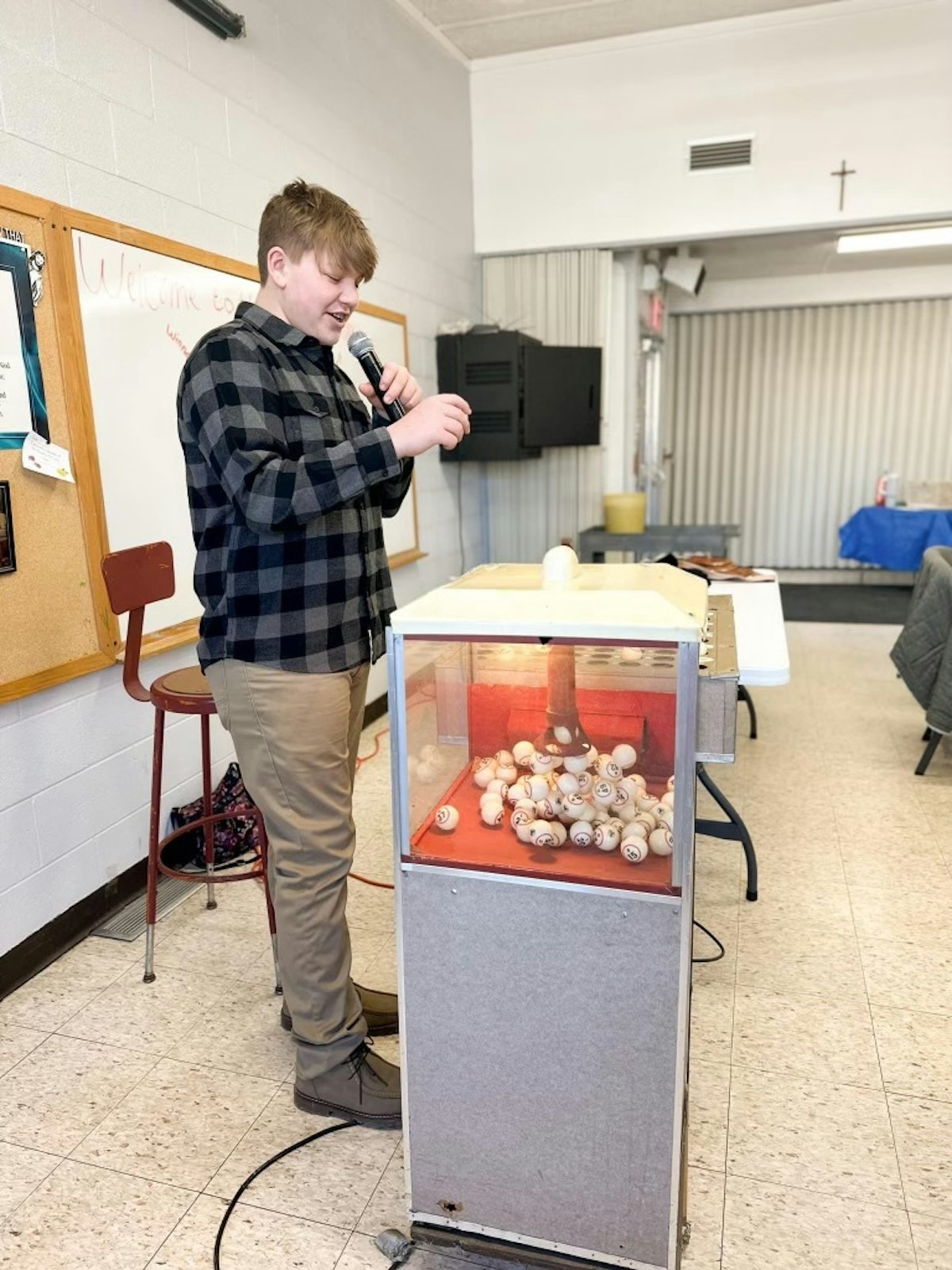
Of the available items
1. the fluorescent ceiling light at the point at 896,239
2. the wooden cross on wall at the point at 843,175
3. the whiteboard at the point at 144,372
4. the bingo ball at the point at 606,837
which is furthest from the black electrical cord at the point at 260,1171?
the fluorescent ceiling light at the point at 896,239

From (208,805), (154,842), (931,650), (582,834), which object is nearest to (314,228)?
(582,834)

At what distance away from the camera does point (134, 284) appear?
2.26 meters

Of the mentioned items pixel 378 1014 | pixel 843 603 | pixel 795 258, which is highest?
pixel 795 258

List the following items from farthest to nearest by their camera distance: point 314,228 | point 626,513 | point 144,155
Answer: point 626,513, point 144,155, point 314,228

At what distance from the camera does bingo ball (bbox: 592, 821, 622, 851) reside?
1182mm

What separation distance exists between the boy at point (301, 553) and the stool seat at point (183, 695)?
43 cm

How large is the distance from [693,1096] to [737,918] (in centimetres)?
68

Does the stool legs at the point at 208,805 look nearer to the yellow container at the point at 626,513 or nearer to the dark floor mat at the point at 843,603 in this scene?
the yellow container at the point at 626,513

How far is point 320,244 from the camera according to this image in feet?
4.47

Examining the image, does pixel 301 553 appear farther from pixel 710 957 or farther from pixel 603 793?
pixel 710 957

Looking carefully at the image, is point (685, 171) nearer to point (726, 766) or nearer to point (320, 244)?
point (726, 766)

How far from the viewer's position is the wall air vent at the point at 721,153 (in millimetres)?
4156

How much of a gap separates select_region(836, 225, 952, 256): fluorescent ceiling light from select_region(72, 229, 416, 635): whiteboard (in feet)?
14.1

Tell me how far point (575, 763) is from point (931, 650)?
8.26ft
